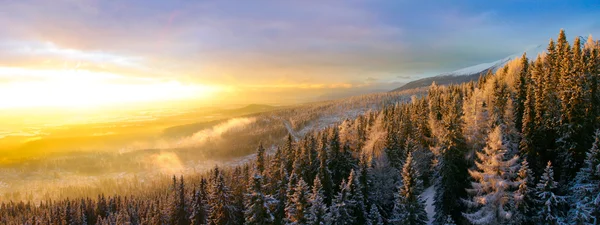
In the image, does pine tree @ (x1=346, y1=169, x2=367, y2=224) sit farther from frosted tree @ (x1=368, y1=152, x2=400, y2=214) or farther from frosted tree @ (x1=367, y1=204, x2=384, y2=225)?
frosted tree @ (x1=368, y1=152, x2=400, y2=214)

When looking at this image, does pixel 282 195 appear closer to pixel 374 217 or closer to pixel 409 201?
pixel 374 217

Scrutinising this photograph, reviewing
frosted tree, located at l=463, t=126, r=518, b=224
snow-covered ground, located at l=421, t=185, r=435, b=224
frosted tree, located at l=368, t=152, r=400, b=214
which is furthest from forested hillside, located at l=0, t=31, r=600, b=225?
snow-covered ground, located at l=421, t=185, r=435, b=224

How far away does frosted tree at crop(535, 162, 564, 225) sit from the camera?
3086 cm

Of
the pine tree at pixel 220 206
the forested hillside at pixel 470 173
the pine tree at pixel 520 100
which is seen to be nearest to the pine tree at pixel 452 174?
the forested hillside at pixel 470 173

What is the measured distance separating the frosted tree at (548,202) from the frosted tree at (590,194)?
4.82ft

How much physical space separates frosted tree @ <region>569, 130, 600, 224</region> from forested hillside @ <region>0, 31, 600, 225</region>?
0.10 m

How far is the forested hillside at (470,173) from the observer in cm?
3034

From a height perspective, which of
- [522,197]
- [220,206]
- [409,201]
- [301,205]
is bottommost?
[220,206]

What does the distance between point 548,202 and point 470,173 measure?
Answer: 23.2 feet

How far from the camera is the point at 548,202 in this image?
3070 centimetres

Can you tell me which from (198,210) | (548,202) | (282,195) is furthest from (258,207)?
(548,202)

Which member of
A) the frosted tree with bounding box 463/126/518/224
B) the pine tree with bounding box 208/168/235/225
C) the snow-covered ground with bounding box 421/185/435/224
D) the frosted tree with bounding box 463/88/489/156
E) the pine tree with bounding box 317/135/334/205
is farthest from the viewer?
the pine tree with bounding box 317/135/334/205

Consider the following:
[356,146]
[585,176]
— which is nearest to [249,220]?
[585,176]

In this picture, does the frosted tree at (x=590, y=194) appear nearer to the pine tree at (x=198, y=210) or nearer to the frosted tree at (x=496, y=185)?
the frosted tree at (x=496, y=185)
